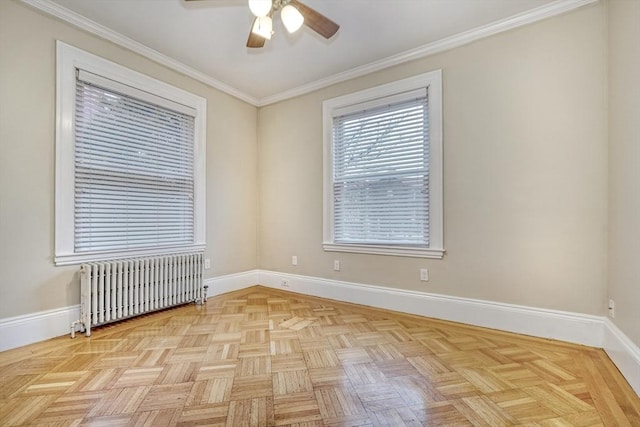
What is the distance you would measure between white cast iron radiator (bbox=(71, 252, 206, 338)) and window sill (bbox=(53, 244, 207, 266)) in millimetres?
96

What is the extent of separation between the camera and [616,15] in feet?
6.43

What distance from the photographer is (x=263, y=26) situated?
1838mm

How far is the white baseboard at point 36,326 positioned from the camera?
209 centimetres

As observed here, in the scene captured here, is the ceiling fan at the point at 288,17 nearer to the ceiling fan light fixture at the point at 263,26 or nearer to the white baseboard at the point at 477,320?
the ceiling fan light fixture at the point at 263,26

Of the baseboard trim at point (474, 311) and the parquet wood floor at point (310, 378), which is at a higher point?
the baseboard trim at point (474, 311)

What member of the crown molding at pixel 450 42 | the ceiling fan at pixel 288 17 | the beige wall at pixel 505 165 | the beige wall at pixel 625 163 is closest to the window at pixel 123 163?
the beige wall at pixel 505 165

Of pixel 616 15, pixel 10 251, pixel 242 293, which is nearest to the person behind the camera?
pixel 616 15

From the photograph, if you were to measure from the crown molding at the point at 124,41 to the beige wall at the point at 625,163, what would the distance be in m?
3.58

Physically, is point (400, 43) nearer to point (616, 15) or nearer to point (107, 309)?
point (616, 15)

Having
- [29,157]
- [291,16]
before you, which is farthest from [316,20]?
[29,157]

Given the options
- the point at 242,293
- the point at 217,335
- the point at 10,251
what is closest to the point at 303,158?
the point at 242,293

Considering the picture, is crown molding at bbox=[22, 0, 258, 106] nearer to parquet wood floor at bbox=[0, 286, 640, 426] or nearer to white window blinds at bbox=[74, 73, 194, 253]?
white window blinds at bbox=[74, 73, 194, 253]

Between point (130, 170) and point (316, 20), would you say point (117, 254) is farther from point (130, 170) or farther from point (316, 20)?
point (316, 20)

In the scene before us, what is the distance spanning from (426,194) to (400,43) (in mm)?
1453
